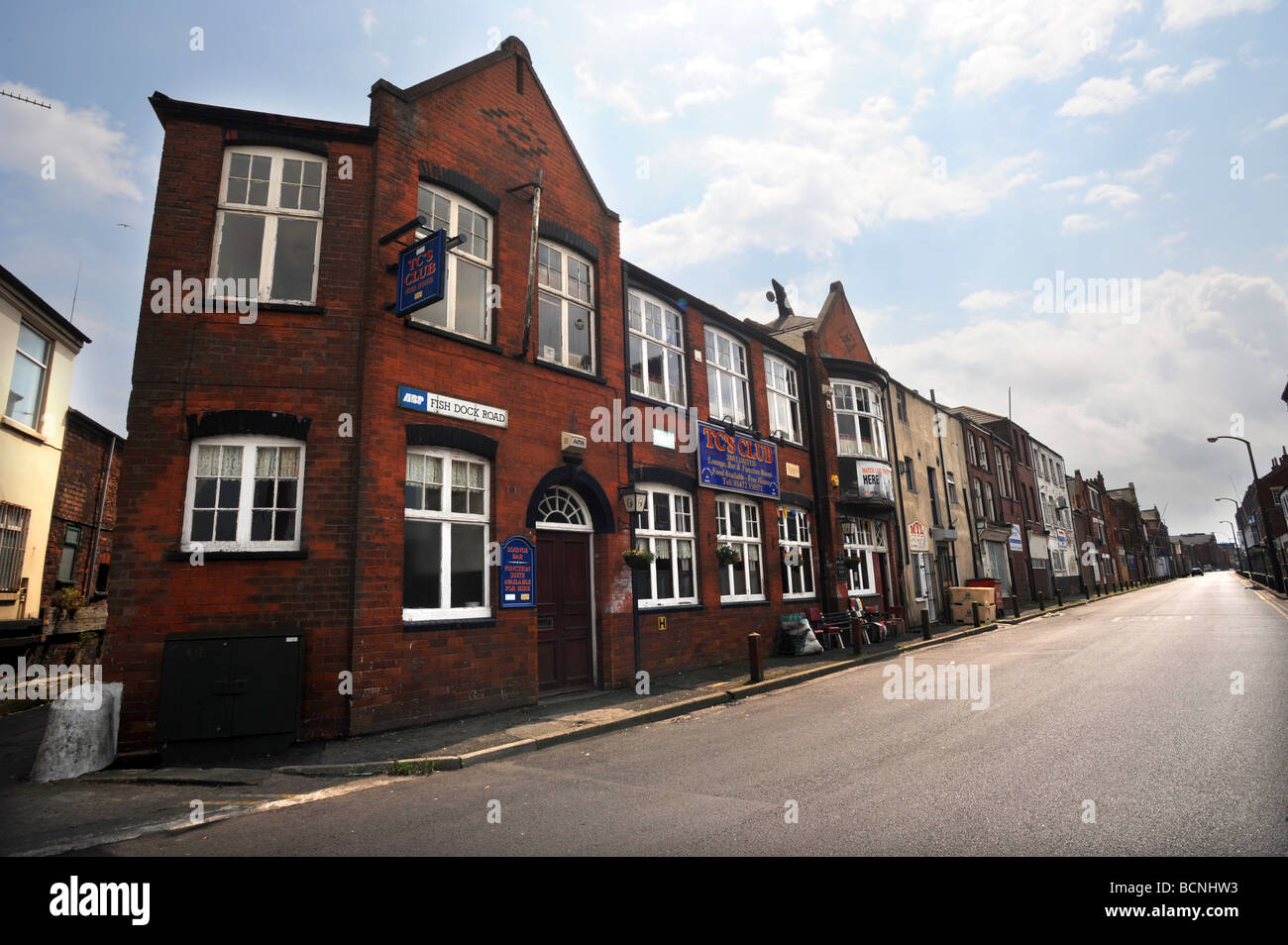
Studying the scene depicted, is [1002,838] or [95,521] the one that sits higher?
[95,521]

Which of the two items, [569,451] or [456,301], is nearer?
[456,301]

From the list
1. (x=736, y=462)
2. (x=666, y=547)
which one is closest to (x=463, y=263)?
(x=666, y=547)

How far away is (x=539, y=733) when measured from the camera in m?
8.11

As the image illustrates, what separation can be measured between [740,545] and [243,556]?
1045 centimetres

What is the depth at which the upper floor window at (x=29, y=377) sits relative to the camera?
13.3 m

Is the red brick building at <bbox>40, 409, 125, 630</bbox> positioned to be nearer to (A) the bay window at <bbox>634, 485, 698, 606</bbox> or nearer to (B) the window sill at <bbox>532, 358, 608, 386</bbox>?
(B) the window sill at <bbox>532, 358, 608, 386</bbox>

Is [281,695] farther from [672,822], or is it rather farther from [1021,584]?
[1021,584]

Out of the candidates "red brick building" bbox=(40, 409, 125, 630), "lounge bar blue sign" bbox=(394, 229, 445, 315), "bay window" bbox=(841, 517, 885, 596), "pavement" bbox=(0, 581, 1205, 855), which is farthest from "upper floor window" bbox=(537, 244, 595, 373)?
"red brick building" bbox=(40, 409, 125, 630)

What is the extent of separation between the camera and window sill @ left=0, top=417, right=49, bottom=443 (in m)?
12.8

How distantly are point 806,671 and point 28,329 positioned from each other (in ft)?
57.4

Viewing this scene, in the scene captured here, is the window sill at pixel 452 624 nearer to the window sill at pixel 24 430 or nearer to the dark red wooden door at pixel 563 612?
the dark red wooden door at pixel 563 612

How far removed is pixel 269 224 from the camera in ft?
30.1

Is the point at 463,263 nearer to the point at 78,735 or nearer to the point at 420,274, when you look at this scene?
the point at 420,274
